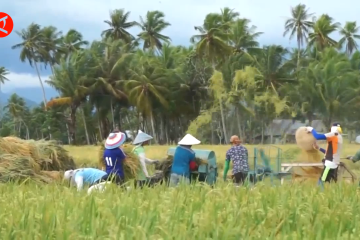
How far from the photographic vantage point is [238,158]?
8672mm

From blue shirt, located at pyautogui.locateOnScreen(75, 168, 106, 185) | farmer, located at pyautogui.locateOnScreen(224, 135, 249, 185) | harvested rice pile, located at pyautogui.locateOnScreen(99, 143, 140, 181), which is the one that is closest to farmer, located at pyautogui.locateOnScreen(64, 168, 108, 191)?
blue shirt, located at pyautogui.locateOnScreen(75, 168, 106, 185)

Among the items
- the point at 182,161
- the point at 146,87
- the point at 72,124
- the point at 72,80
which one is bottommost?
the point at 182,161

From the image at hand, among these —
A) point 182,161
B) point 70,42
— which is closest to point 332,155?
point 182,161

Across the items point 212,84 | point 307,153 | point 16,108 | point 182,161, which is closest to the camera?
point 182,161

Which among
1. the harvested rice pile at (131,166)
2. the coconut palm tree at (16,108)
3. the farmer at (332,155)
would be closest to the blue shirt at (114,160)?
the harvested rice pile at (131,166)

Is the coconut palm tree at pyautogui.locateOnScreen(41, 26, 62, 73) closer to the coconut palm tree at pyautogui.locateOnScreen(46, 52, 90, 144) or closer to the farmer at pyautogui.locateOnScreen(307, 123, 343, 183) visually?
the coconut palm tree at pyautogui.locateOnScreen(46, 52, 90, 144)

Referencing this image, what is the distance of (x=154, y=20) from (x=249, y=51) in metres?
8.88

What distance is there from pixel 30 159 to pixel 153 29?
122 feet

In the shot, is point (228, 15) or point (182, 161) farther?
point (228, 15)

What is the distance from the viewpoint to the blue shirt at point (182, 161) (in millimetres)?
7727

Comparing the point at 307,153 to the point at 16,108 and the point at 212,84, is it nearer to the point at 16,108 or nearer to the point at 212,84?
the point at 212,84

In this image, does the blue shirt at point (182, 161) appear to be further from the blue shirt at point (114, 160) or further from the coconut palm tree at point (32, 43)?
the coconut palm tree at point (32, 43)

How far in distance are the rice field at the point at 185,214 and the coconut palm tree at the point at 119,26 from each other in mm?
42407

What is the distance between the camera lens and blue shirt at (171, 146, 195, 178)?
773 centimetres
